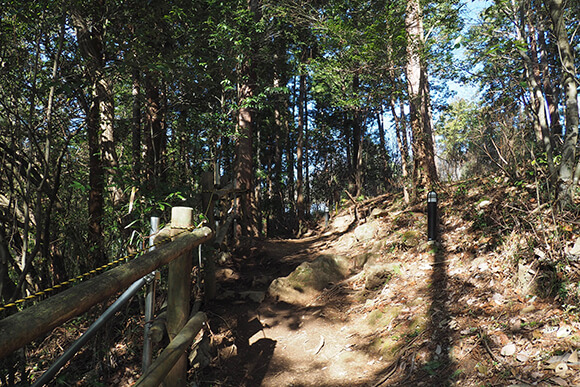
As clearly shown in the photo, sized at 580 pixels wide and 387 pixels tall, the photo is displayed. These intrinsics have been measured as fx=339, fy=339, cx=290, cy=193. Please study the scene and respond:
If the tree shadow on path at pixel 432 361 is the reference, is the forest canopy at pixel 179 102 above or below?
above

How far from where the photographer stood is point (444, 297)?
4.42m

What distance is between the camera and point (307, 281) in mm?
6230

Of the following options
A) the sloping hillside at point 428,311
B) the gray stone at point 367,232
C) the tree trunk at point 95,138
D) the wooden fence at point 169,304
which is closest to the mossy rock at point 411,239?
the sloping hillside at point 428,311

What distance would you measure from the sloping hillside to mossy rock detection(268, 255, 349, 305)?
0.07ft

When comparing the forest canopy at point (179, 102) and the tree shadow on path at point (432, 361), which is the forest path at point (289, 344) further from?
the forest canopy at point (179, 102)

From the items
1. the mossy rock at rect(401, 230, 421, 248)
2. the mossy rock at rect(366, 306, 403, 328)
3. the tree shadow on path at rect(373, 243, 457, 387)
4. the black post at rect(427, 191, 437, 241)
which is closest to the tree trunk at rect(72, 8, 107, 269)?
the mossy rock at rect(366, 306, 403, 328)

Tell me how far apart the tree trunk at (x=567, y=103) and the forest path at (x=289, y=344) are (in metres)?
3.15

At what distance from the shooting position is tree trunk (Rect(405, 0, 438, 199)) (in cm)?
862

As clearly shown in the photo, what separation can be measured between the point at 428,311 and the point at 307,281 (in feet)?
8.06

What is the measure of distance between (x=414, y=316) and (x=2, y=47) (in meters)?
5.81

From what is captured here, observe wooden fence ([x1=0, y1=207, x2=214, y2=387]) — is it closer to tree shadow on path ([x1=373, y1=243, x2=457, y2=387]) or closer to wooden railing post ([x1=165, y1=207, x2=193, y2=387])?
wooden railing post ([x1=165, y1=207, x2=193, y2=387])

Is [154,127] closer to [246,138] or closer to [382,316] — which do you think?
[246,138]

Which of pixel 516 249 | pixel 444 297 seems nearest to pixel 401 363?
pixel 444 297

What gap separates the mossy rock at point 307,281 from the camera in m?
6.01
